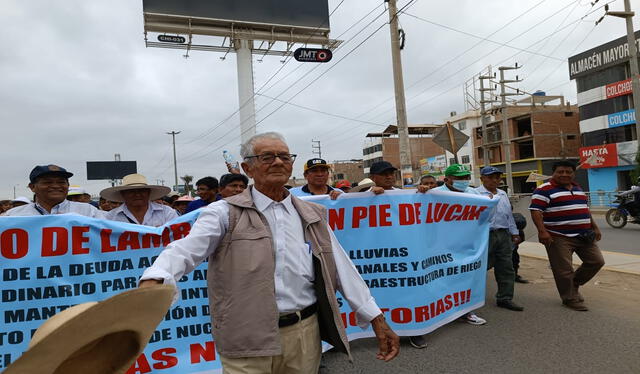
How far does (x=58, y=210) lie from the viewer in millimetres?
4125

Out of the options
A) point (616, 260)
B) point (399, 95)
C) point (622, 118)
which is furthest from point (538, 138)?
point (616, 260)

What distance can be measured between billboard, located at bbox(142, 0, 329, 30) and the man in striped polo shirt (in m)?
19.7

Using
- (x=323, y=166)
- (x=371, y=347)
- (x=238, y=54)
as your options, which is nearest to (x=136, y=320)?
(x=371, y=347)

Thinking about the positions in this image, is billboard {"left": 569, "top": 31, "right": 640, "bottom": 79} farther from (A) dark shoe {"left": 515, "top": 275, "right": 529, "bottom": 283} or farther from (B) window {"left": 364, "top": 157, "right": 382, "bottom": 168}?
(B) window {"left": 364, "top": 157, "right": 382, "bottom": 168}

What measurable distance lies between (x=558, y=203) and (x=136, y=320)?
511 centimetres

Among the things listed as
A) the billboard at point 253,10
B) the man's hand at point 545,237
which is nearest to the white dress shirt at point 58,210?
the man's hand at point 545,237

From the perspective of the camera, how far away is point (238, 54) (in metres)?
22.3

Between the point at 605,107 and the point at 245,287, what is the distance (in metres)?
36.6

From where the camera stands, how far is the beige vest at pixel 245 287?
1.83 meters

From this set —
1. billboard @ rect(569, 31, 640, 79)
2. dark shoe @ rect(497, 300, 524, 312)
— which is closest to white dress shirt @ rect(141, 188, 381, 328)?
dark shoe @ rect(497, 300, 524, 312)

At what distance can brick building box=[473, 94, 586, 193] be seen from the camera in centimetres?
4125

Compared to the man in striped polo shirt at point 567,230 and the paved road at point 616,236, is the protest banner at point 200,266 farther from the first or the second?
the paved road at point 616,236

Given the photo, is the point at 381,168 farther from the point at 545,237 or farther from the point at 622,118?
the point at 622,118

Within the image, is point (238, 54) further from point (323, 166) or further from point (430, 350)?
point (430, 350)
